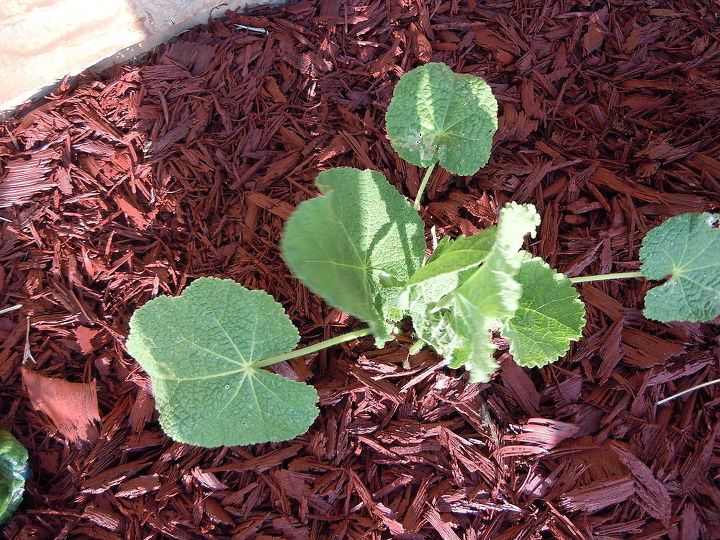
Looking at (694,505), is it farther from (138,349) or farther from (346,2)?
(346,2)

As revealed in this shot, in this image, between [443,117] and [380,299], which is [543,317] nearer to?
[380,299]

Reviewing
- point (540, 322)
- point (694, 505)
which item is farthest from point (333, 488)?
point (694, 505)

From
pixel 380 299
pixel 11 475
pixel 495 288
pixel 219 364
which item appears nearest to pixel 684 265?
pixel 495 288

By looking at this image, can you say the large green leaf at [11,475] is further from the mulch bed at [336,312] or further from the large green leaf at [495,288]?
the large green leaf at [495,288]

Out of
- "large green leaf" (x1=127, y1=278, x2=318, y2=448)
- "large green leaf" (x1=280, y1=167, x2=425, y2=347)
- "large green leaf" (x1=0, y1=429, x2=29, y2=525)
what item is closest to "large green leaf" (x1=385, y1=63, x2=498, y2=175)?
"large green leaf" (x1=280, y1=167, x2=425, y2=347)

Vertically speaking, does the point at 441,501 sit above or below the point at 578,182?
below

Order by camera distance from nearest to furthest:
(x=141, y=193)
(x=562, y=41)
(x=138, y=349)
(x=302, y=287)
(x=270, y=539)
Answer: (x=138, y=349)
(x=270, y=539)
(x=302, y=287)
(x=141, y=193)
(x=562, y=41)
